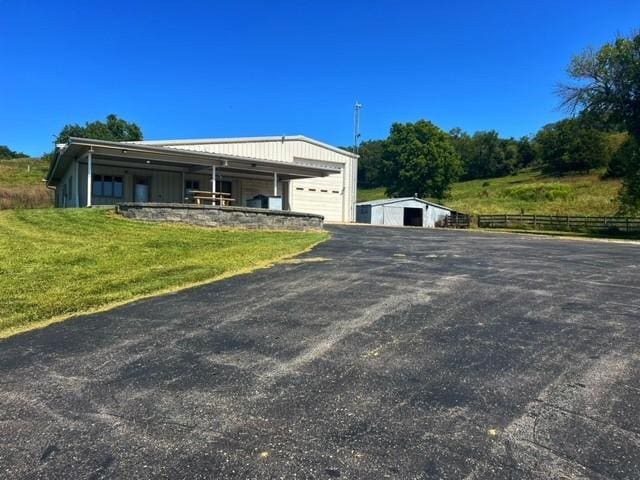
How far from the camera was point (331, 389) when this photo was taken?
330 centimetres

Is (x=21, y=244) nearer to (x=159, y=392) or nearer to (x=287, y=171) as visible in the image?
(x=159, y=392)

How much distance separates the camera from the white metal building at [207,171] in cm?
1838

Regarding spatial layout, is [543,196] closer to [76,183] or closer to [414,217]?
[414,217]

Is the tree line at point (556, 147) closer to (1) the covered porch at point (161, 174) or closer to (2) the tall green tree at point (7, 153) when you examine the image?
(1) the covered porch at point (161, 174)

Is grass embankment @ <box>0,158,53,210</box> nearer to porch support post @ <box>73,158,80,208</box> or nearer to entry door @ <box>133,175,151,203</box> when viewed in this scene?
porch support post @ <box>73,158,80,208</box>

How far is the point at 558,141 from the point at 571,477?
231 feet

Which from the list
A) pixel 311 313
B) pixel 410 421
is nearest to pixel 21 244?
pixel 311 313

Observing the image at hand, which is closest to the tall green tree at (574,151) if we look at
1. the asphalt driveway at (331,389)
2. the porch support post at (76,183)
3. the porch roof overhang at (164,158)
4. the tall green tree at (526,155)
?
the tall green tree at (526,155)

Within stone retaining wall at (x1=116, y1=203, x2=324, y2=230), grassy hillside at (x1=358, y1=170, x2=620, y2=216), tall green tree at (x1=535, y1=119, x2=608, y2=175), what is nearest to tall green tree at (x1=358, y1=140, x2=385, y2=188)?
grassy hillside at (x1=358, y1=170, x2=620, y2=216)

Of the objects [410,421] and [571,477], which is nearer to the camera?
[571,477]

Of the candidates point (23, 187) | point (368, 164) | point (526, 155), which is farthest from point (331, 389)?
point (368, 164)

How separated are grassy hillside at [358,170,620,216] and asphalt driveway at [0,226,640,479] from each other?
1411 inches

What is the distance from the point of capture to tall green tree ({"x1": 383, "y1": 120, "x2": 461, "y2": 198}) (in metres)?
54.2

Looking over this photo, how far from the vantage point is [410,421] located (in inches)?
112
